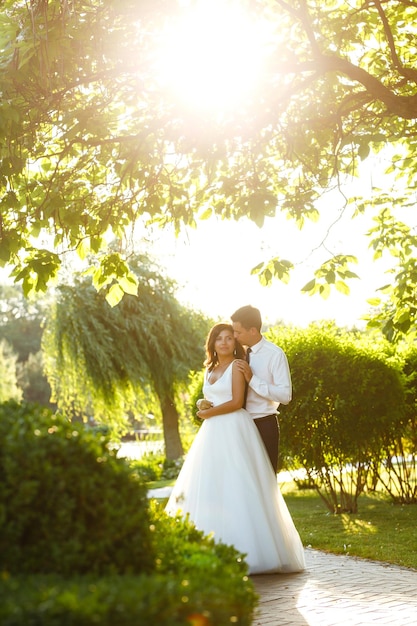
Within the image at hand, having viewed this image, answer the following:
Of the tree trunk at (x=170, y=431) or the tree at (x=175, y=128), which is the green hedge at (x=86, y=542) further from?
the tree trunk at (x=170, y=431)

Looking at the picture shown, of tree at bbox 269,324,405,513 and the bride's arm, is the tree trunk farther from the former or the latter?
the bride's arm

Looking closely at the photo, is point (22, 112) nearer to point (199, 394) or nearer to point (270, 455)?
point (270, 455)

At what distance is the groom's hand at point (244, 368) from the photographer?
8.02 m

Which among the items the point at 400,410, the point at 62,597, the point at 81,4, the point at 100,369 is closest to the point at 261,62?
the point at 81,4

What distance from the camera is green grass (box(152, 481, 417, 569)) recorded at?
894 centimetres

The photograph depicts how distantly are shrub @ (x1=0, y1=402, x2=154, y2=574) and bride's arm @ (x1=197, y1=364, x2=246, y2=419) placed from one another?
4630 mm

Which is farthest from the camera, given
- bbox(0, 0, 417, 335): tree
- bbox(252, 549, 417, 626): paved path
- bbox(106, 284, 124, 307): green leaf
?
bbox(106, 284, 124, 307): green leaf

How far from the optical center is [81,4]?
22.7 feet

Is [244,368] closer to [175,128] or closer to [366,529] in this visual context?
[175,128]

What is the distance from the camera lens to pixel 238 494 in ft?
24.8

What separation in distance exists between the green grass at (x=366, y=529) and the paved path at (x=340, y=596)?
1.84ft

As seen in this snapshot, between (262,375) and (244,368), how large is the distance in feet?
0.72

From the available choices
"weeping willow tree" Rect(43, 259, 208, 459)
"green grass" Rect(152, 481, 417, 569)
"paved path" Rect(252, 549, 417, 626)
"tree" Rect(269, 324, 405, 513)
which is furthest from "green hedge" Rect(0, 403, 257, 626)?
"weeping willow tree" Rect(43, 259, 208, 459)

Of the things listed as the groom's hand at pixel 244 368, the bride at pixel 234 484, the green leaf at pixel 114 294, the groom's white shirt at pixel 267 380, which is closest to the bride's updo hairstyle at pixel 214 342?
the bride at pixel 234 484
